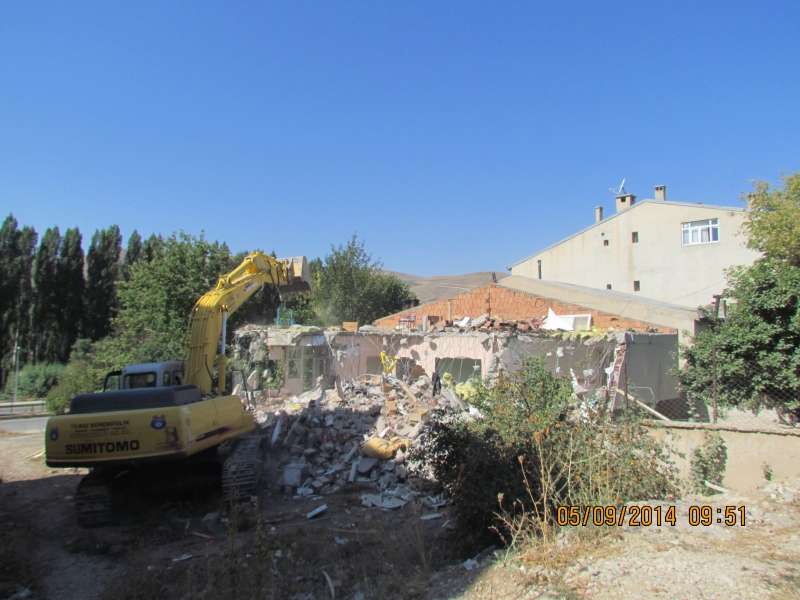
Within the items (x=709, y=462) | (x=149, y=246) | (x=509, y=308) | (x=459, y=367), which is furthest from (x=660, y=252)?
(x=149, y=246)

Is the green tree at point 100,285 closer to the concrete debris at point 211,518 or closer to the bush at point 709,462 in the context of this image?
the concrete debris at point 211,518

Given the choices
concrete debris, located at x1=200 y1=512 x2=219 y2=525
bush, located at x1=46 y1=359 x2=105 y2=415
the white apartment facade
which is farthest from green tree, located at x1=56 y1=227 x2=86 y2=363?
concrete debris, located at x1=200 y1=512 x2=219 y2=525

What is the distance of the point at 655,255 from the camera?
28.3m

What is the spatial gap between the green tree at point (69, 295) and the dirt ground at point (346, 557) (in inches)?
1186

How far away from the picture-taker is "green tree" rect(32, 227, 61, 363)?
3406cm

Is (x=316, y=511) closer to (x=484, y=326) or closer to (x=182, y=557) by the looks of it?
(x=182, y=557)

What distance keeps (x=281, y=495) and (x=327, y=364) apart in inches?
397

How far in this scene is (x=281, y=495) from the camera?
9.16m

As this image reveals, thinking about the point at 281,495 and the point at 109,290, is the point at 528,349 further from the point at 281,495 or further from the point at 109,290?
the point at 109,290

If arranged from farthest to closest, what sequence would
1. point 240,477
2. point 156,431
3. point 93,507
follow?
point 240,477, point 93,507, point 156,431

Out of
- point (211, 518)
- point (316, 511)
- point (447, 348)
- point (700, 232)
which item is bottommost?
point (211, 518)

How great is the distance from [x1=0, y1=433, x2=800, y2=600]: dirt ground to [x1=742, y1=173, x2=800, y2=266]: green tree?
16.1 meters

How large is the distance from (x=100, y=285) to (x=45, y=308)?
3.46m
